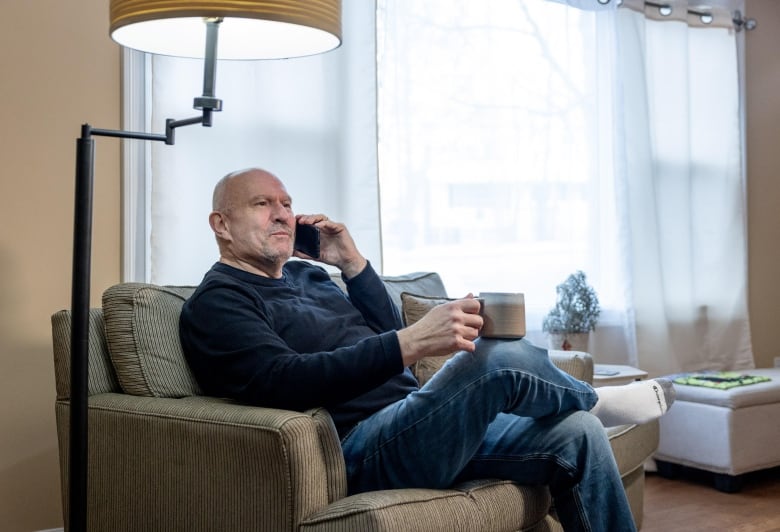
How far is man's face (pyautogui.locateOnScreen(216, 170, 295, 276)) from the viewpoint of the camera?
234 cm

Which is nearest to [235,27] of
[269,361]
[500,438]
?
[269,361]

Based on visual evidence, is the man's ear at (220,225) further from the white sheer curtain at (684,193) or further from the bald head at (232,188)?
the white sheer curtain at (684,193)

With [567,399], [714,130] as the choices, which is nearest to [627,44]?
[714,130]

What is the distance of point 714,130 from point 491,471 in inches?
Result: 117

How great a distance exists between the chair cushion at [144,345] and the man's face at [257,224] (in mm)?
241

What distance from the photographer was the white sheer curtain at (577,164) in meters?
3.68

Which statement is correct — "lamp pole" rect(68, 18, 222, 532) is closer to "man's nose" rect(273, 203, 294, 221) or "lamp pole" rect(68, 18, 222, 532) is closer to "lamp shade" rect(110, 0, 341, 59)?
"lamp shade" rect(110, 0, 341, 59)

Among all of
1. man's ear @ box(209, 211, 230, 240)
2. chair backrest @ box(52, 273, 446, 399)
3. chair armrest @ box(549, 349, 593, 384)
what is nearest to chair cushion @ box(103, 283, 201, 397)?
chair backrest @ box(52, 273, 446, 399)

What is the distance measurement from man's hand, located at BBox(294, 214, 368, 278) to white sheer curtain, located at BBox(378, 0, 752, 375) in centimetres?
106

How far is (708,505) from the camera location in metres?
3.51

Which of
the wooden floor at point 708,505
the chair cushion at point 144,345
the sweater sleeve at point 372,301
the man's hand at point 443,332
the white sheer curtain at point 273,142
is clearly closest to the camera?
the man's hand at point 443,332

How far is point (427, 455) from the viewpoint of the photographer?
1953 mm

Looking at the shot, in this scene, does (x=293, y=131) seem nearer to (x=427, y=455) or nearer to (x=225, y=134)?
(x=225, y=134)

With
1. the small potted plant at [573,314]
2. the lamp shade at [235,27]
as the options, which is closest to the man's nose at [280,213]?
the lamp shade at [235,27]
